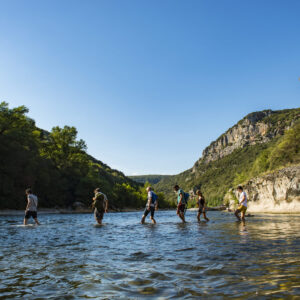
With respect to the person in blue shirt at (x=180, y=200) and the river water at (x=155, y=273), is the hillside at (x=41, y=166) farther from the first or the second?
the river water at (x=155, y=273)

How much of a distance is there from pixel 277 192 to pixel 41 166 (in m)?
49.0

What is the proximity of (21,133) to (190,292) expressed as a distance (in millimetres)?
64757

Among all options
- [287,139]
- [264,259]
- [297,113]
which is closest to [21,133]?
[287,139]

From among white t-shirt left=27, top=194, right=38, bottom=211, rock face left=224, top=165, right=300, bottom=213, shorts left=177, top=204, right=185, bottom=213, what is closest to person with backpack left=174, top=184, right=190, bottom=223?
shorts left=177, top=204, right=185, bottom=213

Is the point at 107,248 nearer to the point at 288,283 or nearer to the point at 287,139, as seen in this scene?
the point at 288,283

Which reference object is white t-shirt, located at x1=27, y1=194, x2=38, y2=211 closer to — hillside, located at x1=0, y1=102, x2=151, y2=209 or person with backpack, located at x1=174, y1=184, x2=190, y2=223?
person with backpack, located at x1=174, y1=184, x2=190, y2=223

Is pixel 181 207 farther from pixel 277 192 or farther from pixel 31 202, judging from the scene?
pixel 277 192

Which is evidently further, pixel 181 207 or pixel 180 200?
pixel 181 207

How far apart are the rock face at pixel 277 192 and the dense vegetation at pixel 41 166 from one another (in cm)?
4436

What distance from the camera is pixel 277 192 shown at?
143 ft

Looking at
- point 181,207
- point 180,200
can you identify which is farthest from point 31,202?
point 181,207

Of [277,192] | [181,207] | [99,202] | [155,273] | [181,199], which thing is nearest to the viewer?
[155,273]

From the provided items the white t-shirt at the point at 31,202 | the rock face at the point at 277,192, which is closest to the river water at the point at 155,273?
the white t-shirt at the point at 31,202

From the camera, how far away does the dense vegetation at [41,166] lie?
5637 cm
